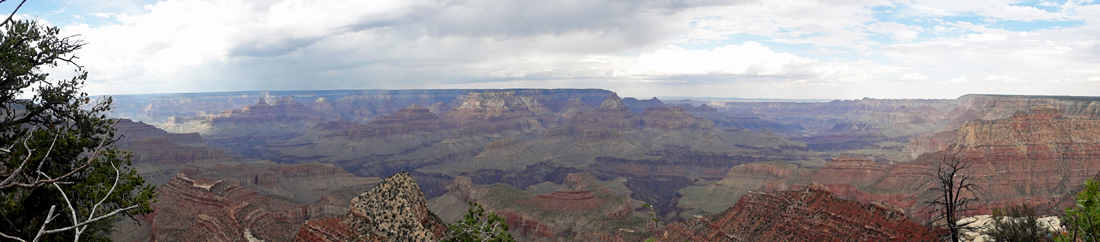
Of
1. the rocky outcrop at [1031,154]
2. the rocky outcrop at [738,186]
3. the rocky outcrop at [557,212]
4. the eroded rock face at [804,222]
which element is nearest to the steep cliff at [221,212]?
the rocky outcrop at [557,212]

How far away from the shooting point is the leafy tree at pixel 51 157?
14797 mm

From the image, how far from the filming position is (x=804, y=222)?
5131 centimetres

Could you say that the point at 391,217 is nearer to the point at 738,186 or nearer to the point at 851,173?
the point at 851,173

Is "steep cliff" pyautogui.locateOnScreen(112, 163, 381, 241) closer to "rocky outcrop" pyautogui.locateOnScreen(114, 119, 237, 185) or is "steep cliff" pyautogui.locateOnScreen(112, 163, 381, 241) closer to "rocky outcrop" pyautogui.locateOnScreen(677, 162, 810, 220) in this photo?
"rocky outcrop" pyautogui.locateOnScreen(114, 119, 237, 185)

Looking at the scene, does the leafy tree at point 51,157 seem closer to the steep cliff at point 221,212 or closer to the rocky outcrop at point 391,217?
the rocky outcrop at point 391,217

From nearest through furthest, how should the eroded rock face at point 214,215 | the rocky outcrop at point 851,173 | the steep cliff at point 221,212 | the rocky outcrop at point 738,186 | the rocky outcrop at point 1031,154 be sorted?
the eroded rock face at point 214,215
the steep cliff at point 221,212
the rocky outcrop at point 1031,154
the rocky outcrop at point 851,173
the rocky outcrop at point 738,186

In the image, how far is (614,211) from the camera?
385 ft

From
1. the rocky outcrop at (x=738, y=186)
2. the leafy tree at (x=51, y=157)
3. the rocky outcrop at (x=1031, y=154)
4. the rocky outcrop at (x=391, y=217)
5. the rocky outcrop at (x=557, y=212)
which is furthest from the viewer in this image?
the rocky outcrop at (x=738, y=186)

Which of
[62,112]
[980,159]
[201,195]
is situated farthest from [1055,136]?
[201,195]

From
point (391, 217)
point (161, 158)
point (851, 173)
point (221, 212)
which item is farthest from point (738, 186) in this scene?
point (161, 158)

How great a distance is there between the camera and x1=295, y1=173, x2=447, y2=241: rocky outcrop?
3400 cm

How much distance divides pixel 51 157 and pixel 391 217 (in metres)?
20.5

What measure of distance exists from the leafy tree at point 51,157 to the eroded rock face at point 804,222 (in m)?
47.7

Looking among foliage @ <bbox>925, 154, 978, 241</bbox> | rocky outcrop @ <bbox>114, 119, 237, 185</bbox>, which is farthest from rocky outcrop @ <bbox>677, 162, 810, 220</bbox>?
rocky outcrop @ <bbox>114, 119, 237, 185</bbox>
